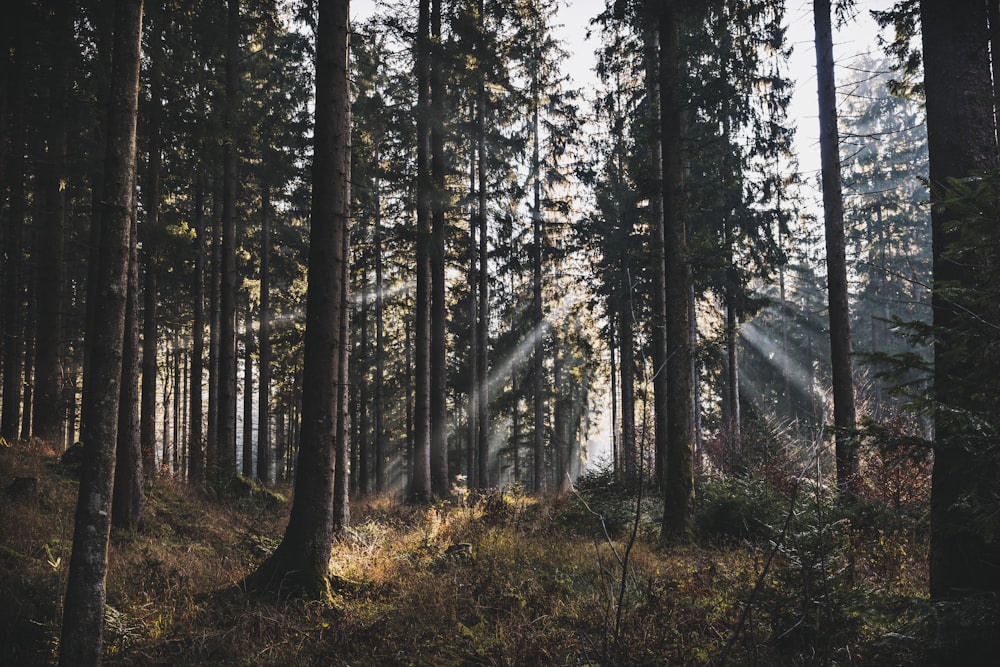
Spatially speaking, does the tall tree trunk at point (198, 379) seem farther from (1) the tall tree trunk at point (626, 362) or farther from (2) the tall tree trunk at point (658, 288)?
(1) the tall tree trunk at point (626, 362)

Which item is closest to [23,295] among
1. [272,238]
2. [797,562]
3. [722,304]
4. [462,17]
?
[272,238]

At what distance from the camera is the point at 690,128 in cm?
1848

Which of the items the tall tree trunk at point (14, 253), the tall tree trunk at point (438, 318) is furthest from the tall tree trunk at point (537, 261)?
the tall tree trunk at point (14, 253)

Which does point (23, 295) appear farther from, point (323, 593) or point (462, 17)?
point (323, 593)

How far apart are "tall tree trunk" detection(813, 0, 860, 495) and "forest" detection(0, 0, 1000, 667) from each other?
0.06 metres

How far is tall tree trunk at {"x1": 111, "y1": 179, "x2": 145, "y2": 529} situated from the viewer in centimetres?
823

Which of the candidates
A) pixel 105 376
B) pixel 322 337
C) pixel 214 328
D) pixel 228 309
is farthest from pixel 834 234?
pixel 214 328

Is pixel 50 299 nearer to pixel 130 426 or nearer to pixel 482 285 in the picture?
pixel 130 426

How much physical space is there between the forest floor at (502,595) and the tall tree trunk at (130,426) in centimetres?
44

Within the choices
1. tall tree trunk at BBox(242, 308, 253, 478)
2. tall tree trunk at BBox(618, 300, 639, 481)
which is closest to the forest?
tall tree trunk at BBox(618, 300, 639, 481)

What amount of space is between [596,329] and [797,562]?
20.4 m

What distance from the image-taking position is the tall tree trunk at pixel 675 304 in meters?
9.25

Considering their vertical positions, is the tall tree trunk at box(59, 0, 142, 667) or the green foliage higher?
the tall tree trunk at box(59, 0, 142, 667)

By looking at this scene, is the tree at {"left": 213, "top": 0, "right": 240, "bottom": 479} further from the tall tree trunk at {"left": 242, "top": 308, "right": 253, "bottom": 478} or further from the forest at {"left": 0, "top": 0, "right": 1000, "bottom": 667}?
the tall tree trunk at {"left": 242, "top": 308, "right": 253, "bottom": 478}
